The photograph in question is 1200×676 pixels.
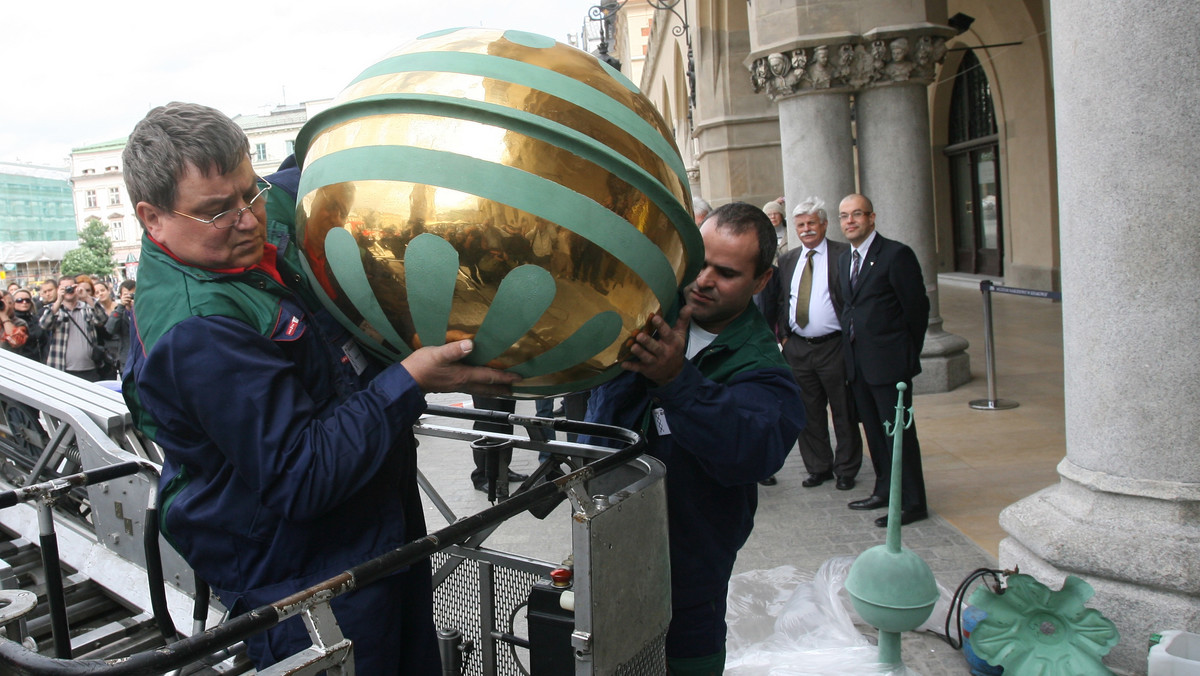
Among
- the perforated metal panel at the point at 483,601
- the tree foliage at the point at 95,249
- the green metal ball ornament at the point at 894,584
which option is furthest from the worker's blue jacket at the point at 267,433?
the tree foliage at the point at 95,249

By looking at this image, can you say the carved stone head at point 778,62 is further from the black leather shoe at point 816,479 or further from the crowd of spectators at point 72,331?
the crowd of spectators at point 72,331

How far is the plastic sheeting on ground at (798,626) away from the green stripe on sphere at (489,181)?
254 centimetres

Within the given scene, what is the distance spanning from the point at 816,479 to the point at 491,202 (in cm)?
501

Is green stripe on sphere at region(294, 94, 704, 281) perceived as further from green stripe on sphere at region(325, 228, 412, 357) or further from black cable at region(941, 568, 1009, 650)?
black cable at region(941, 568, 1009, 650)

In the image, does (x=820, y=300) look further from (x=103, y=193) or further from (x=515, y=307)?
(x=103, y=193)

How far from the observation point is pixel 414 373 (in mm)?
1467

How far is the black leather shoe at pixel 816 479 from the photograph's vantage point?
19.3ft

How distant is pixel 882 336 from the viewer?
509 cm

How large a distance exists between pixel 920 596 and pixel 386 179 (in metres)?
2.47

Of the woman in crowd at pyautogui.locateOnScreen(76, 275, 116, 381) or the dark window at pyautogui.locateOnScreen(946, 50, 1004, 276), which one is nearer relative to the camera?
the woman in crowd at pyautogui.locateOnScreen(76, 275, 116, 381)

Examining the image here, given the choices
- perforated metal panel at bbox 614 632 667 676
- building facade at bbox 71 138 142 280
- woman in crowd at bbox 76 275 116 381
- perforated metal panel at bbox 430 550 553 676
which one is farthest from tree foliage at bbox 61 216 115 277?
perforated metal panel at bbox 614 632 667 676

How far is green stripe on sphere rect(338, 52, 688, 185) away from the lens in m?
1.39

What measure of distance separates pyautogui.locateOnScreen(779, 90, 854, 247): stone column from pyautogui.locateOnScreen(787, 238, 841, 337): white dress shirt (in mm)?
2298

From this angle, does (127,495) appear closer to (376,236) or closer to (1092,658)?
(376,236)
